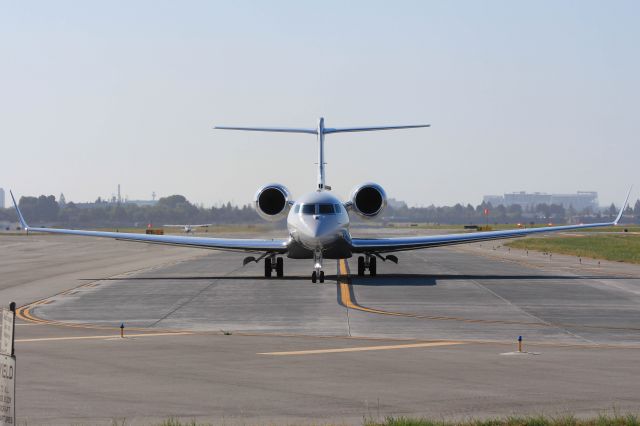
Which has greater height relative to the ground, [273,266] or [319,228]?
[319,228]

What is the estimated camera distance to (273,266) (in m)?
39.5

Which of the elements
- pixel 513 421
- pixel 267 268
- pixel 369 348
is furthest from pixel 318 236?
pixel 513 421

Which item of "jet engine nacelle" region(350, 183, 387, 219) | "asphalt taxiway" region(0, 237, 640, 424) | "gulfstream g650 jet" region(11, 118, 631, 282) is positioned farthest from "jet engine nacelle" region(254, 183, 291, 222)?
"asphalt taxiway" region(0, 237, 640, 424)

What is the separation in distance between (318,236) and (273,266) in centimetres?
504

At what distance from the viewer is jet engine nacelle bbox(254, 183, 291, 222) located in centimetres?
3928

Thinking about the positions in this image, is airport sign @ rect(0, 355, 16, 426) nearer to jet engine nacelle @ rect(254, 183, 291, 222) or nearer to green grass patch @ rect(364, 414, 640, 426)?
green grass patch @ rect(364, 414, 640, 426)

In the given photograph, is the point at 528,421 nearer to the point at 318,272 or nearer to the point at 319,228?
the point at 319,228

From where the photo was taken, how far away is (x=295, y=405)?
1241 cm

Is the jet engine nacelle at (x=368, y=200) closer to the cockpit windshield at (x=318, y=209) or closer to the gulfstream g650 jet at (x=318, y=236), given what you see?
the gulfstream g650 jet at (x=318, y=236)

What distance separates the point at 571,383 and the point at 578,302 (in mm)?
14746

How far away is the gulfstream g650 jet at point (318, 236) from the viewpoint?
35.6m

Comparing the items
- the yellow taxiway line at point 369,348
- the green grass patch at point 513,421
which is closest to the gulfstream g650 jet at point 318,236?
the yellow taxiway line at point 369,348

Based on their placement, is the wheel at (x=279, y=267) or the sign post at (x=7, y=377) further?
the wheel at (x=279, y=267)

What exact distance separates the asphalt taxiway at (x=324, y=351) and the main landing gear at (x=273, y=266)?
13.5ft
